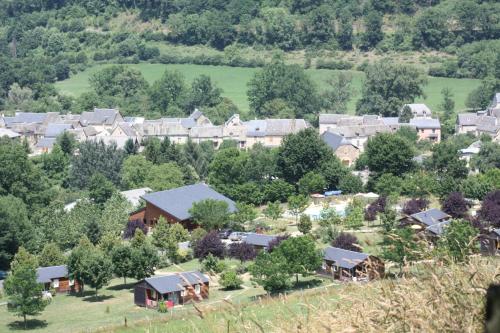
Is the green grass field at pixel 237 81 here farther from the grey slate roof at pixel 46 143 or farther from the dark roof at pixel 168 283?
the dark roof at pixel 168 283

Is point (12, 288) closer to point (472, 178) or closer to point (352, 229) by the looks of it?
point (352, 229)

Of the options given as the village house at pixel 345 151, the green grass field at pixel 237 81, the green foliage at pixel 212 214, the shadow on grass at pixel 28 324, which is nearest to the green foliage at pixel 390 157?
the village house at pixel 345 151

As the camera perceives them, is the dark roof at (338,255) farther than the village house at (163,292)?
Yes

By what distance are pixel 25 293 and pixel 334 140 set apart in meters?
23.7

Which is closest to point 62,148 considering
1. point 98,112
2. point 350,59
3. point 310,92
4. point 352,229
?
point 98,112

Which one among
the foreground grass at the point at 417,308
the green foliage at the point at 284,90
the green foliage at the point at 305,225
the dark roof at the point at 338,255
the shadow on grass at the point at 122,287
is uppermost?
the foreground grass at the point at 417,308

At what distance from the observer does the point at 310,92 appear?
57.3 metres

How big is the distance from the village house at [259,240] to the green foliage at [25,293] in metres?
6.38

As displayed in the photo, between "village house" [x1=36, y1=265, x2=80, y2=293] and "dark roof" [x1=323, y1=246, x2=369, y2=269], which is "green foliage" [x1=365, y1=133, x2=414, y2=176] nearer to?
Answer: "dark roof" [x1=323, y1=246, x2=369, y2=269]

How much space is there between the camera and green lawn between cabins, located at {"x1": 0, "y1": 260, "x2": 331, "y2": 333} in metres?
20.0

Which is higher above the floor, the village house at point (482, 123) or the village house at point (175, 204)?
the village house at point (482, 123)

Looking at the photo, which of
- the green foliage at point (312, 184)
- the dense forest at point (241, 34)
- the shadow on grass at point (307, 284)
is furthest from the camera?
the dense forest at point (241, 34)

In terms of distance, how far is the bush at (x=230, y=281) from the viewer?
2275cm

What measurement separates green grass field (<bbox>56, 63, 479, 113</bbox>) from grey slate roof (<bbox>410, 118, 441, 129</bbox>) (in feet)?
25.4
